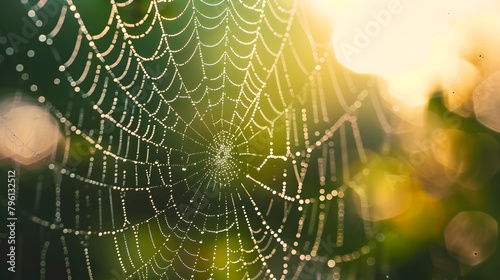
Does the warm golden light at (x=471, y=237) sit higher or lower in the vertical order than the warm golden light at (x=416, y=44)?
lower

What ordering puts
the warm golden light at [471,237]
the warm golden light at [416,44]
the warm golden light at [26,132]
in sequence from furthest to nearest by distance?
the warm golden light at [471,237]
the warm golden light at [416,44]
the warm golden light at [26,132]

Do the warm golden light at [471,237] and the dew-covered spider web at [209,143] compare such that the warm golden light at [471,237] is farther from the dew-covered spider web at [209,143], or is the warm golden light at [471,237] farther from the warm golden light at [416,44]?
the warm golden light at [416,44]

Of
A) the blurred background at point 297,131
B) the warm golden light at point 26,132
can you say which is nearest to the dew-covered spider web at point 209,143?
the blurred background at point 297,131

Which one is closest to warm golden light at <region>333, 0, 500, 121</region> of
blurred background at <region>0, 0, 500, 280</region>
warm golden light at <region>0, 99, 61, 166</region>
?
blurred background at <region>0, 0, 500, 280</region>

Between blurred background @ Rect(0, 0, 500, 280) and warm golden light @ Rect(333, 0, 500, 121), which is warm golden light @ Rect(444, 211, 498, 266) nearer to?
blurred background @ Rect(0, 0, 500, 280)

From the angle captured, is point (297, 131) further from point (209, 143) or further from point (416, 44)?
point (416, 44)

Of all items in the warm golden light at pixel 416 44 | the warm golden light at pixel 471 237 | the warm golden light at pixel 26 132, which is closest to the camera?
the warm golden light at pixel 26 132

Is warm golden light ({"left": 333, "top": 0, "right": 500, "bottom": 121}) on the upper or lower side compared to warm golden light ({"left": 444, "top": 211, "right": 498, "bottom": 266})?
upper

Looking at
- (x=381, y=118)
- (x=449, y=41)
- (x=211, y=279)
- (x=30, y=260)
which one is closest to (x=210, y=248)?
(x=211, y=279)

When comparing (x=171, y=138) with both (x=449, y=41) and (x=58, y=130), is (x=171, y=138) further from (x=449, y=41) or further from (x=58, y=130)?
(x=449, y=41)

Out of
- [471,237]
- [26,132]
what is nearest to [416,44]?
[471,237]
